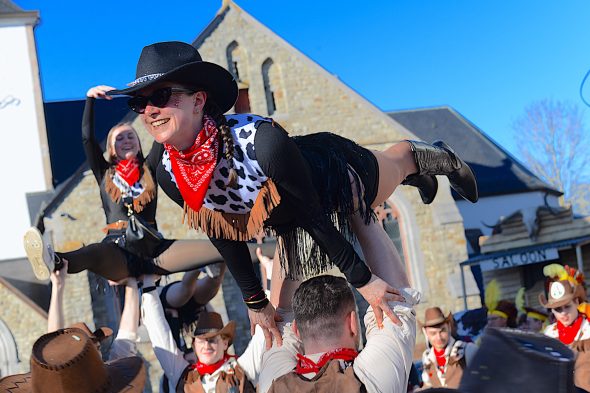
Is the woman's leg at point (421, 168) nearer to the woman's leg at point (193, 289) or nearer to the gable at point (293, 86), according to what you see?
the woman's leg at point (193, 289)

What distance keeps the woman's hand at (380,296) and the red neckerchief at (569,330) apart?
362 centimetres

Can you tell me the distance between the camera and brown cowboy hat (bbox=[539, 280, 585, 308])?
239 inches

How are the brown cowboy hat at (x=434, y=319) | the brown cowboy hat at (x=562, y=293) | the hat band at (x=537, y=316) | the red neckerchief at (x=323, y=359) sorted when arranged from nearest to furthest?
the red neckerchief at (x=323, y=359)
the brown cowboy hat at (x=562, y=293)
the brown cowboy hat at (x=434, y=319)
the hat band at (x=537, y=316)

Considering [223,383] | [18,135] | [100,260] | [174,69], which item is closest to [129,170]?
[100,260]

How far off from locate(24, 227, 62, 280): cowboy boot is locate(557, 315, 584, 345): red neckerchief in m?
3.95

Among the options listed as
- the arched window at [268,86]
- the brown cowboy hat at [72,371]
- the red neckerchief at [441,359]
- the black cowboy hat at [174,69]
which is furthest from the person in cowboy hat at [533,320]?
the arched window at [268,86]

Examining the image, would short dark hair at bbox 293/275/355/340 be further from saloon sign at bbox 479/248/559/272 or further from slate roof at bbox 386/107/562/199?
slate roof at bbox 386/107/562/199

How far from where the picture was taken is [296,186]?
265cm

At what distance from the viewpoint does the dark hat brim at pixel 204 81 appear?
2.51m

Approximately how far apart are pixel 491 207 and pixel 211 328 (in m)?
19.2

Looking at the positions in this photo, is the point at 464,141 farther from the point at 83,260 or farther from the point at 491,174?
the point at 83,260

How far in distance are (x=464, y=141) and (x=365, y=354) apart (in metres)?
24.4

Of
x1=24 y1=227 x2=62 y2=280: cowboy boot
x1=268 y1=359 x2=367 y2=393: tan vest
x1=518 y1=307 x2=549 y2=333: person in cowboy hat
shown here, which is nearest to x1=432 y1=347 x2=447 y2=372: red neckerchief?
x1=518 y1=307 x2=549 y2=333: person in cowboy hat

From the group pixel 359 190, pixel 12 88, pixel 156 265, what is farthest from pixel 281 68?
pixel 359 190
